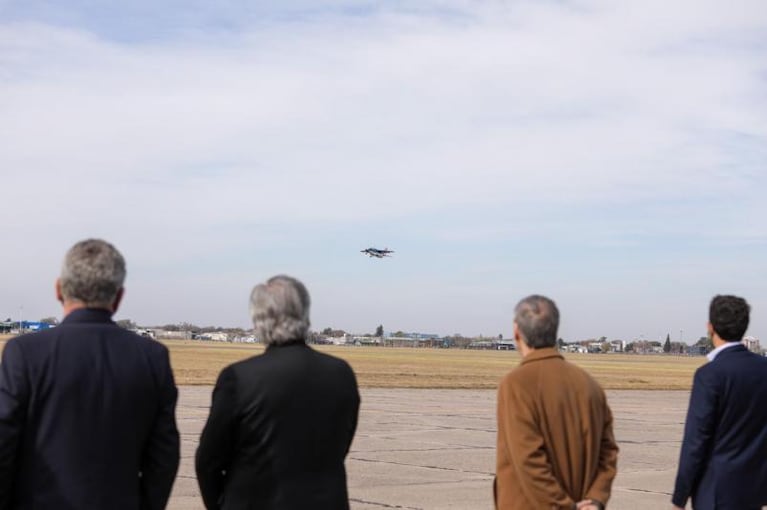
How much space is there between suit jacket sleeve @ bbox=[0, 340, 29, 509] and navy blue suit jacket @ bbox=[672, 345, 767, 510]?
12.2ft

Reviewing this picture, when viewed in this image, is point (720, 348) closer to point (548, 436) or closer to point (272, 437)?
point (548, 436)

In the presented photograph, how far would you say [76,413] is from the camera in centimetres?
430

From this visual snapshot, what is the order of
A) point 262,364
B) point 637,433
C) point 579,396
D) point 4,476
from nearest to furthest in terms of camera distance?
point 4,476, point 262,364, point 579,396, point 637,433

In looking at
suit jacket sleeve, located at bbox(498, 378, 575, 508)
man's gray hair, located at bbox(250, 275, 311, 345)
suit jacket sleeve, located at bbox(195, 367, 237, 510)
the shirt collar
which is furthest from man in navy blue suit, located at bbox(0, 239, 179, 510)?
the shirt collar

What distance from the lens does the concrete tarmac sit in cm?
1183

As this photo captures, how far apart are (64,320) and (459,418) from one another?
1972cm

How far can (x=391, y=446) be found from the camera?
671 inches

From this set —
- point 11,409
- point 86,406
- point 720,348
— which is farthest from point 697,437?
point 11,409

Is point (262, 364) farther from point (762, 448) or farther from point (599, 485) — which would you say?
point (762, 448)

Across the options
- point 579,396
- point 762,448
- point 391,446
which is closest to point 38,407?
point 579,396

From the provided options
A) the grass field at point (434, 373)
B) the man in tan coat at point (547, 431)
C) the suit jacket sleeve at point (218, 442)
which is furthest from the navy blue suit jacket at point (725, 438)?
the grass field at point (434, 373)

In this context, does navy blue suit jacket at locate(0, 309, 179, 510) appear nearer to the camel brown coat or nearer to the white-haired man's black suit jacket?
the white-haired man's black suit jacket

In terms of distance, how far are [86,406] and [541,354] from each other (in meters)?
2.21

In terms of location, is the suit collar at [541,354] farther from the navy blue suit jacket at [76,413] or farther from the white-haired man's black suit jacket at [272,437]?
the navy blue suit jacket at [76,413]
